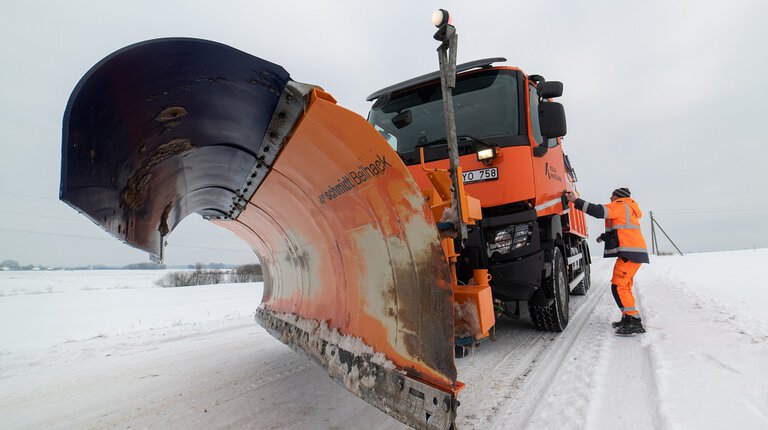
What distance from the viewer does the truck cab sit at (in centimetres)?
323

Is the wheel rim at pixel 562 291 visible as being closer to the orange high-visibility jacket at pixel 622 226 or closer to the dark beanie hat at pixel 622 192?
the orange high-visibility jacket at pixel 622 226

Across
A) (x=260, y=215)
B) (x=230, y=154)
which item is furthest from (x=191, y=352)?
(x=230, y=154)

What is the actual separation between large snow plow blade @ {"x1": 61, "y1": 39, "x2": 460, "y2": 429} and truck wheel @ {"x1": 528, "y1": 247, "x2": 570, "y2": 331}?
8.25 feet

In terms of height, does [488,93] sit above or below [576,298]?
above

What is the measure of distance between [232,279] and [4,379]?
2401cm

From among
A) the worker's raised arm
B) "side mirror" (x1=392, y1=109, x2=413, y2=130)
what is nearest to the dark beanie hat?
the worker's raised arm

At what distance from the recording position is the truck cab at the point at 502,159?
3.23 metres

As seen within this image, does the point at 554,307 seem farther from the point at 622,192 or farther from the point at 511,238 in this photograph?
the point at 622,192

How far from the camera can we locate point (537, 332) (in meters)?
4.21

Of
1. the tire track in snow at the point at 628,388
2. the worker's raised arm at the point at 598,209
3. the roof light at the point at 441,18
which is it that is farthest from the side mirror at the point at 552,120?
the roof light at the point at 441,18

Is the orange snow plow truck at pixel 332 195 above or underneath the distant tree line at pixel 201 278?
above

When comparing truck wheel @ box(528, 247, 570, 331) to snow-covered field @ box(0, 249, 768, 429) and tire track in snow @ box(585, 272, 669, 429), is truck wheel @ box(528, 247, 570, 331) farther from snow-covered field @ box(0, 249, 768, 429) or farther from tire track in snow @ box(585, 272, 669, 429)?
tire track in snow @ box(585, 272, 669, 429)

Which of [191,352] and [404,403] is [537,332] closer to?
[404,403]

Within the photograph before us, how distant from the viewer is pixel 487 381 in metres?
2.81
